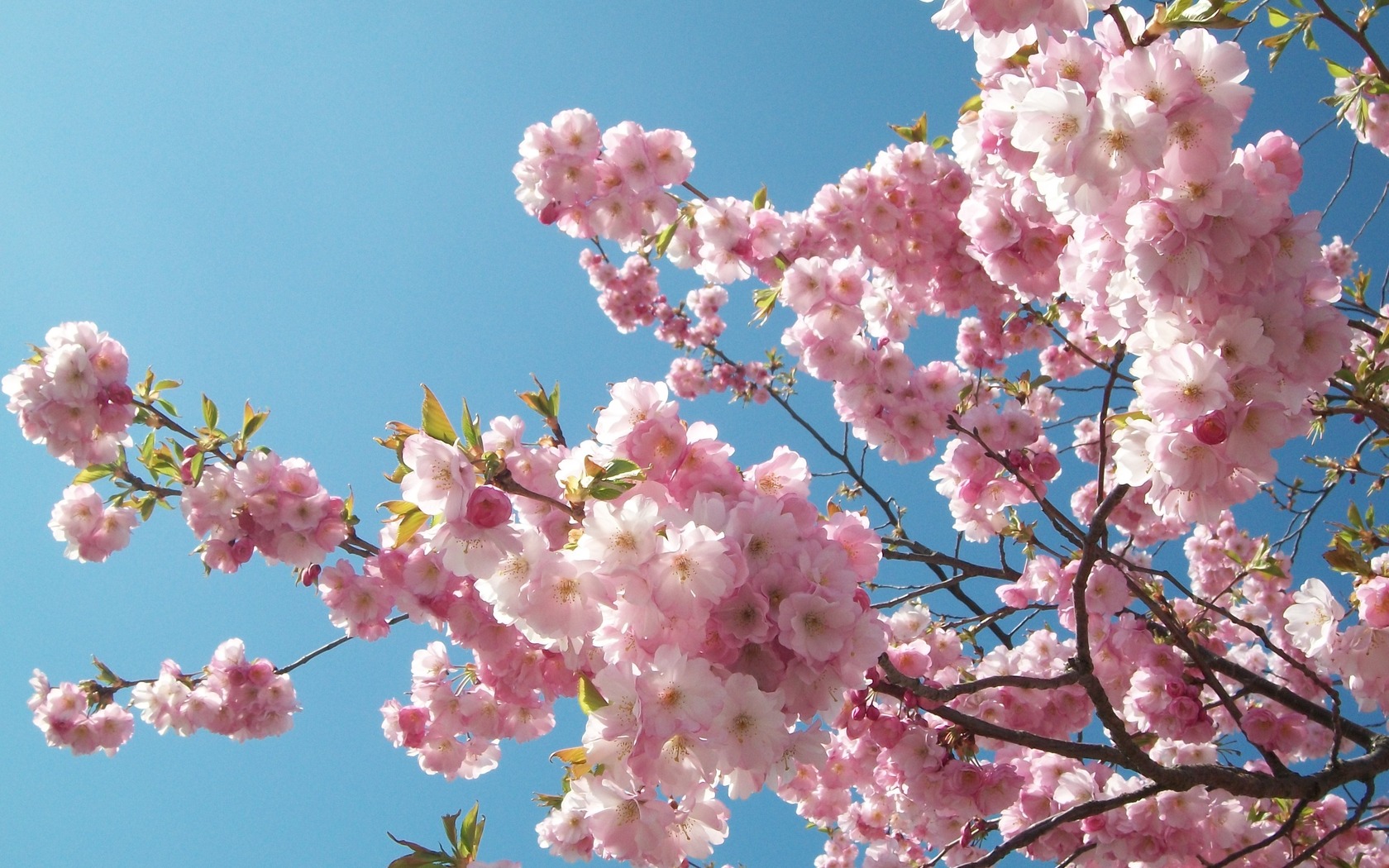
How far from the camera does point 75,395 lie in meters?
3.21

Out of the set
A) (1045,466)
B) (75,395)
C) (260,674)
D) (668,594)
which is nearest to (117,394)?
(75,395)

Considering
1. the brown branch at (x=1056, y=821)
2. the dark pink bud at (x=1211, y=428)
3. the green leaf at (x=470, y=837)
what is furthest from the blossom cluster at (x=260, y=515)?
the dark pink bud at (x=1211, y=428)

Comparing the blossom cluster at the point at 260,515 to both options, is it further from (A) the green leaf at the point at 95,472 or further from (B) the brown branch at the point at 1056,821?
(B) the brown branch at the point at 1056,821

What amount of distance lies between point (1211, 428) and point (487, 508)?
155cm

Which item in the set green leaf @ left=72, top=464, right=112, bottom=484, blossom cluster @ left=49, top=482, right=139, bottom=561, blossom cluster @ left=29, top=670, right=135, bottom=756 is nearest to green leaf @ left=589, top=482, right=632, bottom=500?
green leaf @ left=72, top=464, right=112, bottom=484

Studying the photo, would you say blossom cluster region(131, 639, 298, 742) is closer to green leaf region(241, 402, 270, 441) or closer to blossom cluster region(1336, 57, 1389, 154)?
green leaf region(241, 402, 270, 441)

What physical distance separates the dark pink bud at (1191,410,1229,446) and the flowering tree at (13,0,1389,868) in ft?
0.05

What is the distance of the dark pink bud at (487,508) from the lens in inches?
64.6

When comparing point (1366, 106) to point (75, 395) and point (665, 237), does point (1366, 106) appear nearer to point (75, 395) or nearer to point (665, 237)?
point (665, 237)

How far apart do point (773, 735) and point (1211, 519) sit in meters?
1.20

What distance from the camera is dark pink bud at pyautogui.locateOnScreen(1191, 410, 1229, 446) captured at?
168 cm

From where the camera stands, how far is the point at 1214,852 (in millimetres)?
3740

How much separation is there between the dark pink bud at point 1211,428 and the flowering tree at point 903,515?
0.02m

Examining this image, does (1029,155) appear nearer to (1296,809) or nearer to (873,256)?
(873,256)
